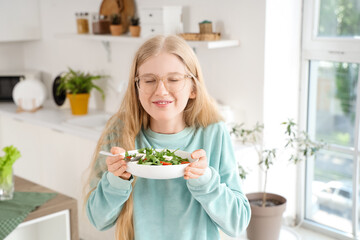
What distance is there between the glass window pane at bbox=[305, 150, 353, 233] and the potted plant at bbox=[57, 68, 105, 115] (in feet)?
4.96

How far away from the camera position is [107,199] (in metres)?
1.26

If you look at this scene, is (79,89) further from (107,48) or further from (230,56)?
(230,56)

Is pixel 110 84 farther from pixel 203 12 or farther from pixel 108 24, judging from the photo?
pixel 203 12

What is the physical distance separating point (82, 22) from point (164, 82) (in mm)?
2089

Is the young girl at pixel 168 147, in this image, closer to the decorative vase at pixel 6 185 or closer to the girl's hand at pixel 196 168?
the girl's hand at pixel 196 168

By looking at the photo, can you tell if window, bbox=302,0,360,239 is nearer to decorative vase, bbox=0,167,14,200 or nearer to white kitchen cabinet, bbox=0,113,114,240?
white kitchen cabinet, bbox=0,113,114,240

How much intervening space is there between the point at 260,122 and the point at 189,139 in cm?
111

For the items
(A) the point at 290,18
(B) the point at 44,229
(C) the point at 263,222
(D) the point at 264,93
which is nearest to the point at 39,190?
(B) the point at 44,229

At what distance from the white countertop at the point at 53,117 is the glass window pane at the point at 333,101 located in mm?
1200

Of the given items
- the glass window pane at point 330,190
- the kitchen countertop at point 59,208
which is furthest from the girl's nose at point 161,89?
the glass window pane at point 330,190

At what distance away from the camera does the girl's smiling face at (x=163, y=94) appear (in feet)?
4.06

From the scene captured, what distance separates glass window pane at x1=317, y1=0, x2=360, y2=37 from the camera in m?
2.27

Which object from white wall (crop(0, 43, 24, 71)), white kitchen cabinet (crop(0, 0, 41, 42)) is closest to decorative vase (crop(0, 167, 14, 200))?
Result: white kitchen cabinet (crop(0, 0, 41, 42))

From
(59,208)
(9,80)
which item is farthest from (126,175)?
(9,80)
